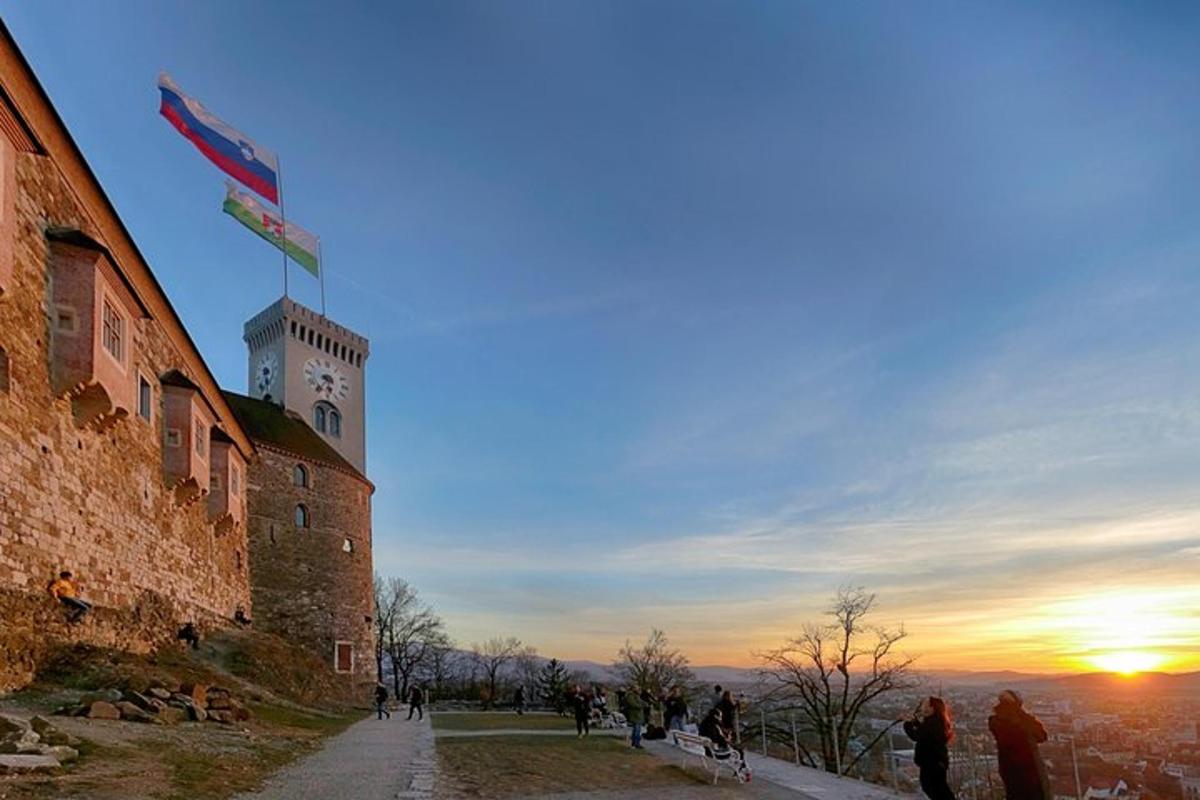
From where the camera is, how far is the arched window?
54.0 metres

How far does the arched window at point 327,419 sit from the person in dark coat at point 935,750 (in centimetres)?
4871

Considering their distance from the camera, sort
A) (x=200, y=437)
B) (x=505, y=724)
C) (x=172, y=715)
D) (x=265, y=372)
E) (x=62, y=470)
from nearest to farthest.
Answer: (x=172, y=715) < (x=62, y=470) < (x=505, y=724) < (x=200, y=437) < (x=265, y=372)

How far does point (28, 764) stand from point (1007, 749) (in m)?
9.76

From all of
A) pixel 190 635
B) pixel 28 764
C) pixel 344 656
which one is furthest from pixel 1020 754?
pixel 344 656

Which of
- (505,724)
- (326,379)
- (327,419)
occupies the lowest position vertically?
(505,724)

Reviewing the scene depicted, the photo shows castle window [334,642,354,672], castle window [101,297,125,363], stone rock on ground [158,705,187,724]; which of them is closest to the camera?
stone rock on ground [158,705,187,724]

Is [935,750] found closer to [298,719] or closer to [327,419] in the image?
[298,719]

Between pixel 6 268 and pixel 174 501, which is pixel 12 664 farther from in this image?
pixel 174 501

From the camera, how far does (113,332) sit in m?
19.0

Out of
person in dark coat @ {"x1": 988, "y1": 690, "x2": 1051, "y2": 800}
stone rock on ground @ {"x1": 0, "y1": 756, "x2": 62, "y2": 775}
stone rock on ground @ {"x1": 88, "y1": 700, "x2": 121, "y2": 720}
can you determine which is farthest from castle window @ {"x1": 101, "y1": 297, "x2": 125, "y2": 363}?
person in dark coat @ {"x1": 988, "y1": 690, "x2": 1051, "y2": 800}

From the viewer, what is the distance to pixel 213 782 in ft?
33.1

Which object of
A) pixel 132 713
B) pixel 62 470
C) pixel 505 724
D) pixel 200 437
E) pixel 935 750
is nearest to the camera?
pixel 935 750

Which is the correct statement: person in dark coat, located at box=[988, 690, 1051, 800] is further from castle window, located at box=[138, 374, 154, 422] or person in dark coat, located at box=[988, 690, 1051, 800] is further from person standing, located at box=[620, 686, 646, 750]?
castle window, located at box=[138, 374, 154, 422]

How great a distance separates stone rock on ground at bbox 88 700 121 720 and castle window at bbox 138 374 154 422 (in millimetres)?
10775
